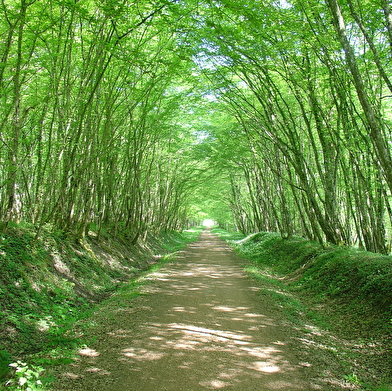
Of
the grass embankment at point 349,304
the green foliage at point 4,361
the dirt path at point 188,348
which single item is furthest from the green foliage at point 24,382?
the grass embankment at point 349,304

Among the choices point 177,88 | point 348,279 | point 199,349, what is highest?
point 177,88

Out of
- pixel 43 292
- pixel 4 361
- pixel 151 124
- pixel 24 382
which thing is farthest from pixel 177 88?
pixel 24 382

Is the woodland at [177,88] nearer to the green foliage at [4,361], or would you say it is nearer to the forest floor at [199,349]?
the forest floor at [199,349]

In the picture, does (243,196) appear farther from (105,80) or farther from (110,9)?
(110,9)

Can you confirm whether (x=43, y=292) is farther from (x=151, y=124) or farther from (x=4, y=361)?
(x=151, y=124)

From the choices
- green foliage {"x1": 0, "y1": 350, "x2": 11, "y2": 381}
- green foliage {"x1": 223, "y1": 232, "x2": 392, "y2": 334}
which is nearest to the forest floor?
green foliage {"x1": 0, "y1": 350, "x2": 11, "y2": 381}

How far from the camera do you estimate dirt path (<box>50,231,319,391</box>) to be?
347cm

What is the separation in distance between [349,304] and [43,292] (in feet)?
20.3

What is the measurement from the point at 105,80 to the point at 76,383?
9.23 m

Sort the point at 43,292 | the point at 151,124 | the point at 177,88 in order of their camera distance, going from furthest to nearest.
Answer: the point at 177,88
the point at 151,124
the point at 43,292

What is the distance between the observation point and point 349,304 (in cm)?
640

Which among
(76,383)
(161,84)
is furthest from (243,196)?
(76,383)

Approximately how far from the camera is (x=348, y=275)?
7465mm

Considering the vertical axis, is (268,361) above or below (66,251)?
below
